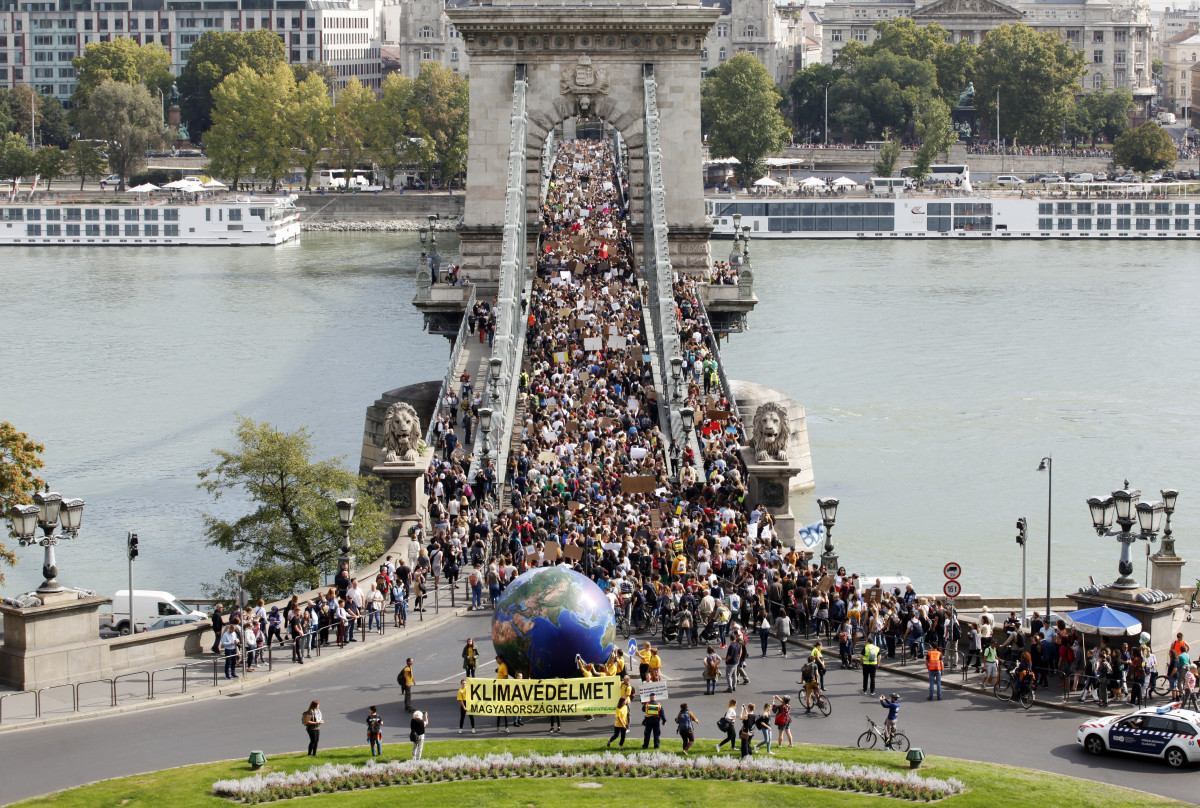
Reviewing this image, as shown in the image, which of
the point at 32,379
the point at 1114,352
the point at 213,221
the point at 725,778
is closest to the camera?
the point at 725,778

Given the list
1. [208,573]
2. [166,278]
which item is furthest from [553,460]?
[166,278]

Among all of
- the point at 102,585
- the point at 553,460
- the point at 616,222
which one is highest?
the point at 616,222

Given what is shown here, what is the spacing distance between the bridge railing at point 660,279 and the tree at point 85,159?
12710 cm

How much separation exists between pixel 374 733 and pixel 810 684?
24.3ft

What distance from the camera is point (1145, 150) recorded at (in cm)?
19412

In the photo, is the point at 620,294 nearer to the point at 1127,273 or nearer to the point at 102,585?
the point at 102,585

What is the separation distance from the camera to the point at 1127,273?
135500 millimetres

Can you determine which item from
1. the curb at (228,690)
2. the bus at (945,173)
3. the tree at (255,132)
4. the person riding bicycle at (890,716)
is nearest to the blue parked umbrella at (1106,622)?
the person riding bicycle at (890,716)

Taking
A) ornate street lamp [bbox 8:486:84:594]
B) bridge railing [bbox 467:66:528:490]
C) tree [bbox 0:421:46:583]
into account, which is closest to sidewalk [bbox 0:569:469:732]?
ornate street lamp [bbox 8:486:84:594]

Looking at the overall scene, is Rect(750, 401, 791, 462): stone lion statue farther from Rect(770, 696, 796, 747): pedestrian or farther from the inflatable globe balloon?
Rect(770, 696, 796, 747): pedestrian

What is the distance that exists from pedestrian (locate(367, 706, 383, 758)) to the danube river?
2477cm

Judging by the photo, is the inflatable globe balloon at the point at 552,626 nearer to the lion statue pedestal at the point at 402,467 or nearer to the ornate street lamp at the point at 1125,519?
the ornate street lamp at the point at 1125,519

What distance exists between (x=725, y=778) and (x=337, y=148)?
541 ft

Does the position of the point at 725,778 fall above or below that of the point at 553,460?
below
